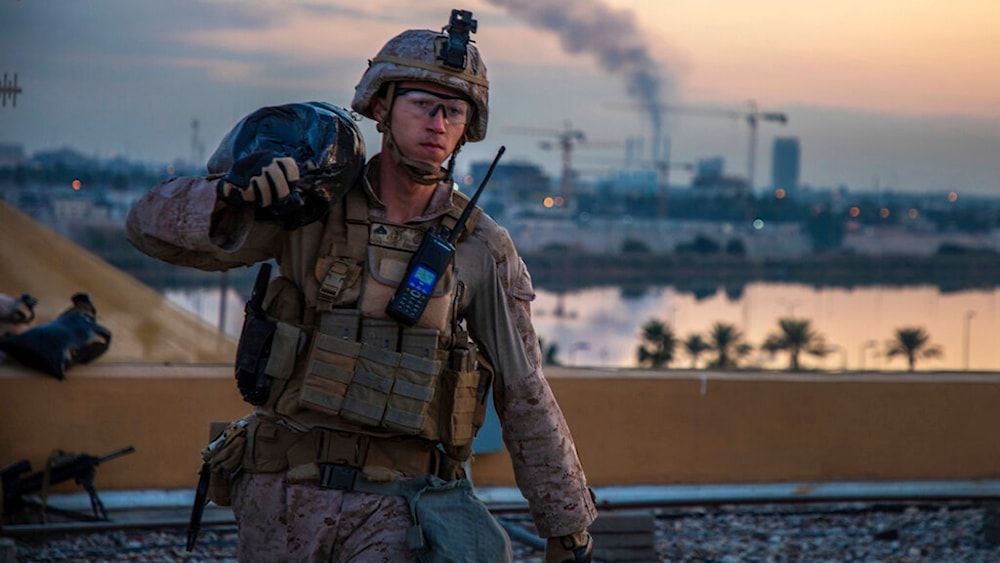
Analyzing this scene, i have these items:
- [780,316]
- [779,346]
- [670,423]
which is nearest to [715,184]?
[780,316]

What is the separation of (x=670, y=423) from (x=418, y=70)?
4848mm

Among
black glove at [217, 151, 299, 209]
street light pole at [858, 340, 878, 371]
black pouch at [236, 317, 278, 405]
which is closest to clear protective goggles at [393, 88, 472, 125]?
black glove at [217, 151, 299, 209]

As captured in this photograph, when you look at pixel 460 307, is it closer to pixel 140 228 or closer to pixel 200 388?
pixel 140 228

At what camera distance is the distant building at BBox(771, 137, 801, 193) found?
134 meters

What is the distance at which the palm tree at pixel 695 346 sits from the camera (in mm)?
60594

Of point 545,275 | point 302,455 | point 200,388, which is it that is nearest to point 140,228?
point 302,455

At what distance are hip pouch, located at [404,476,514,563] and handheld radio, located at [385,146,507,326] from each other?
412mm

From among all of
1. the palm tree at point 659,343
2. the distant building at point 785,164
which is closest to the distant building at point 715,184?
the distant building at point 785,164

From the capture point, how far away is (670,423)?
7922 mm

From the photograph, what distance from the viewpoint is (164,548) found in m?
6.48

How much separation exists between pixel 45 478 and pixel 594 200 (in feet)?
397

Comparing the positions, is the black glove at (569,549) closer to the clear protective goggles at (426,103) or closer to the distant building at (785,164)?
the clear protective goggles at (426,103)

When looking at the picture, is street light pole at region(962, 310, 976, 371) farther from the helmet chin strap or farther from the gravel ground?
the helmet chin strap

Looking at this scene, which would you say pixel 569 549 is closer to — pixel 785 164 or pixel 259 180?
pixel 259 180
